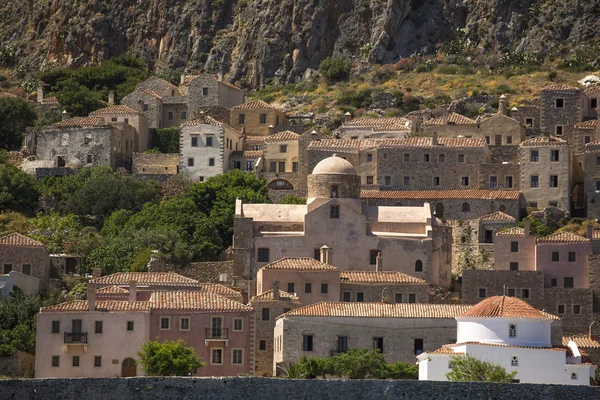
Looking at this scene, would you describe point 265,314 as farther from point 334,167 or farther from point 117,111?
point 117,111

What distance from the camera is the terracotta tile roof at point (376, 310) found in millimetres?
75688

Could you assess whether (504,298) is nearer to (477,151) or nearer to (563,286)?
(563,286)

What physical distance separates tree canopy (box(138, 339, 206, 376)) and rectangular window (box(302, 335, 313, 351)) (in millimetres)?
5172

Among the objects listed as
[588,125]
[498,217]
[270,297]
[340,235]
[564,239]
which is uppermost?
[588,125]

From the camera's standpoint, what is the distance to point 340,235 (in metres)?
88.8

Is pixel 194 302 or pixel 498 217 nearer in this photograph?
pixel 194 302

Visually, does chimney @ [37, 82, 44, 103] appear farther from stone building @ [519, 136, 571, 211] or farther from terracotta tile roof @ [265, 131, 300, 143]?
stone building @ [519, 136, 571, 211]

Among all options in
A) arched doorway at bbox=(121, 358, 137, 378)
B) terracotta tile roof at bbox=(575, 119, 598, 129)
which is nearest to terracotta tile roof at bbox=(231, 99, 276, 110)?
terracotta tile roof at bbox=(575, 119, 598, 129)

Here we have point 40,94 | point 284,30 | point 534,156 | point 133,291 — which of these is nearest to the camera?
point 133,291

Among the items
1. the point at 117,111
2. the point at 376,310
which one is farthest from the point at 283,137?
the point at 376,310

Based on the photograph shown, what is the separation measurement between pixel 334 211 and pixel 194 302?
46.2 feet

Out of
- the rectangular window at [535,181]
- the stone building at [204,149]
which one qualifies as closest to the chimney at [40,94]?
the stone building at [204,149]

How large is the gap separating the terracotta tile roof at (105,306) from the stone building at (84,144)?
2911 centimetres

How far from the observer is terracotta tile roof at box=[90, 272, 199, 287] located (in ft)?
267
